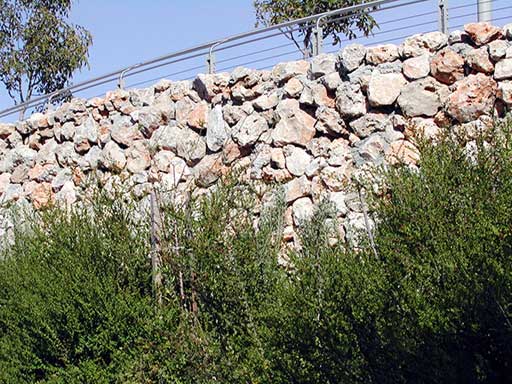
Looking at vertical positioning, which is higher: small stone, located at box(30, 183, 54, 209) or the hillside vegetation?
small stone, located at box(30, 183, 54, 209)

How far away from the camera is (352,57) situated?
926 cm

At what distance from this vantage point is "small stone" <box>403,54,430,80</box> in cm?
870

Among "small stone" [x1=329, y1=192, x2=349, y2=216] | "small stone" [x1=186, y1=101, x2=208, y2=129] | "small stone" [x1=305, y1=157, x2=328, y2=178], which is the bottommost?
"small stone" [x1=329, y1=192, x2=349, y2=216]

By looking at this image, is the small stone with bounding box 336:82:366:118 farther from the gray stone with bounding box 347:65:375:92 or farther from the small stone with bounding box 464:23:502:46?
the small stone with bounding box 464:23:502:46

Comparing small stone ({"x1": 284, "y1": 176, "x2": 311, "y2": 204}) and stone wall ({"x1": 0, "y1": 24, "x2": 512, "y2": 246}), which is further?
small stone ({"x1": 284, "y1": 176, "x2": 311, "y2": 204})

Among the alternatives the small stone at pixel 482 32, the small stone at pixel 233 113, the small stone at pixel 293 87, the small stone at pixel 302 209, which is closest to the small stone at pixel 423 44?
the small stone at pixel 482 32

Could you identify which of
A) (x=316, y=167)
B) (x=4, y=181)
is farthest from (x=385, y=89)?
(x=4, y=181)

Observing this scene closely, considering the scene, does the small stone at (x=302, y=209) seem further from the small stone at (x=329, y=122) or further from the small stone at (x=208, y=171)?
the small stone at (x=208, y=171)

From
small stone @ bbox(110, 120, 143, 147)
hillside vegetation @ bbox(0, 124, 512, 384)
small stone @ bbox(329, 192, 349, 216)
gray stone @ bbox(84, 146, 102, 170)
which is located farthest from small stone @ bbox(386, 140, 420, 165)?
gray stone @ bbox(84, 146, 102, 170)

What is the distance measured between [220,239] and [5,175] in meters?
6.56

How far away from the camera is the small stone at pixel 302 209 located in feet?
29.3

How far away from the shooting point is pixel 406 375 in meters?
6.28

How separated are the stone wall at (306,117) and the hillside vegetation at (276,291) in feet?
1.75

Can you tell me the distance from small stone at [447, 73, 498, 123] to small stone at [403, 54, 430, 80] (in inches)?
17.2
